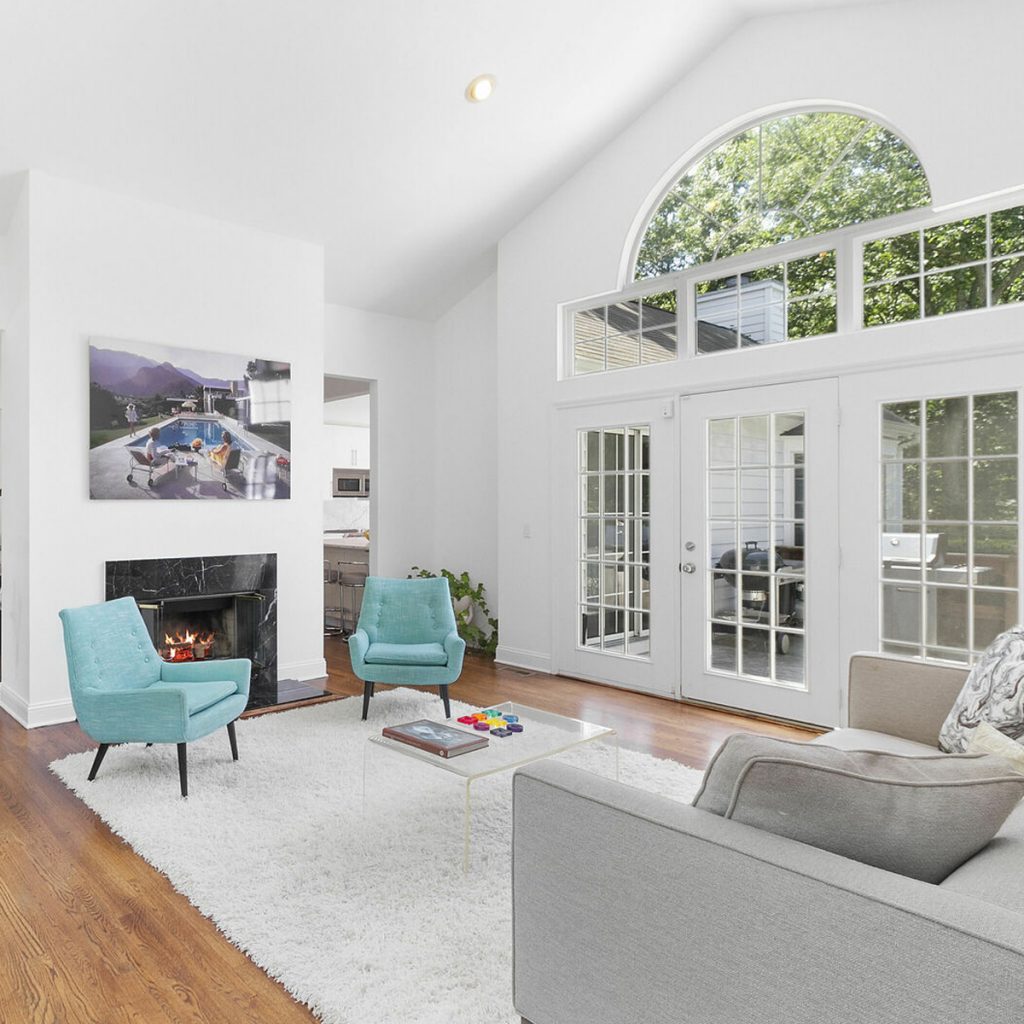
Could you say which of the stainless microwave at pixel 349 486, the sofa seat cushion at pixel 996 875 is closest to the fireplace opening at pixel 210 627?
the sofa seat cushion at pixel 996 875

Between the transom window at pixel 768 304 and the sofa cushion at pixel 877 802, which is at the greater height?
the transom window at pixel 768 304

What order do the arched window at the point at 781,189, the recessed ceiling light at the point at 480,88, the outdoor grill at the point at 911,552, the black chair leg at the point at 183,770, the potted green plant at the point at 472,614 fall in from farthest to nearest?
1. the potted green plant at the point at 472,614
2. the recessed ceiling light at the point at 480,88
3. the arched window at the point at 781,189
4. the outdoor grill at the point at 911,552
5. the black chair leg at the point at 183,770

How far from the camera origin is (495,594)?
6.59 metres

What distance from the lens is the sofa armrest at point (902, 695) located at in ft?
8.85

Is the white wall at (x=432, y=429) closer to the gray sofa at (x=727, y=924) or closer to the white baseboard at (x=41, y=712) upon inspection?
the white baseboard at (x=41, y=712)

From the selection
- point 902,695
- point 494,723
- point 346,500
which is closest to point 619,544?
point 494,723

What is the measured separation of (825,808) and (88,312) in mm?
4619

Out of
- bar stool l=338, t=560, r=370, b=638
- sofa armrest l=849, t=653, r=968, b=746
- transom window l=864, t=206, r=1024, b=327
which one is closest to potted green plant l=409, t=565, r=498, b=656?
bar stool l=338, t=560, r=370, b=638

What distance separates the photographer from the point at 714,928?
131cm

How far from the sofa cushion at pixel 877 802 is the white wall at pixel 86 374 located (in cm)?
419

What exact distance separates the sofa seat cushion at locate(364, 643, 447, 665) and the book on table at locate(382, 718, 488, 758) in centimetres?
124

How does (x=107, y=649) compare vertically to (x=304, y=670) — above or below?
above

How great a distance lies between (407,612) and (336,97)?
2.95 meters

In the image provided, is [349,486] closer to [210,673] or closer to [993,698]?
[210,673]
